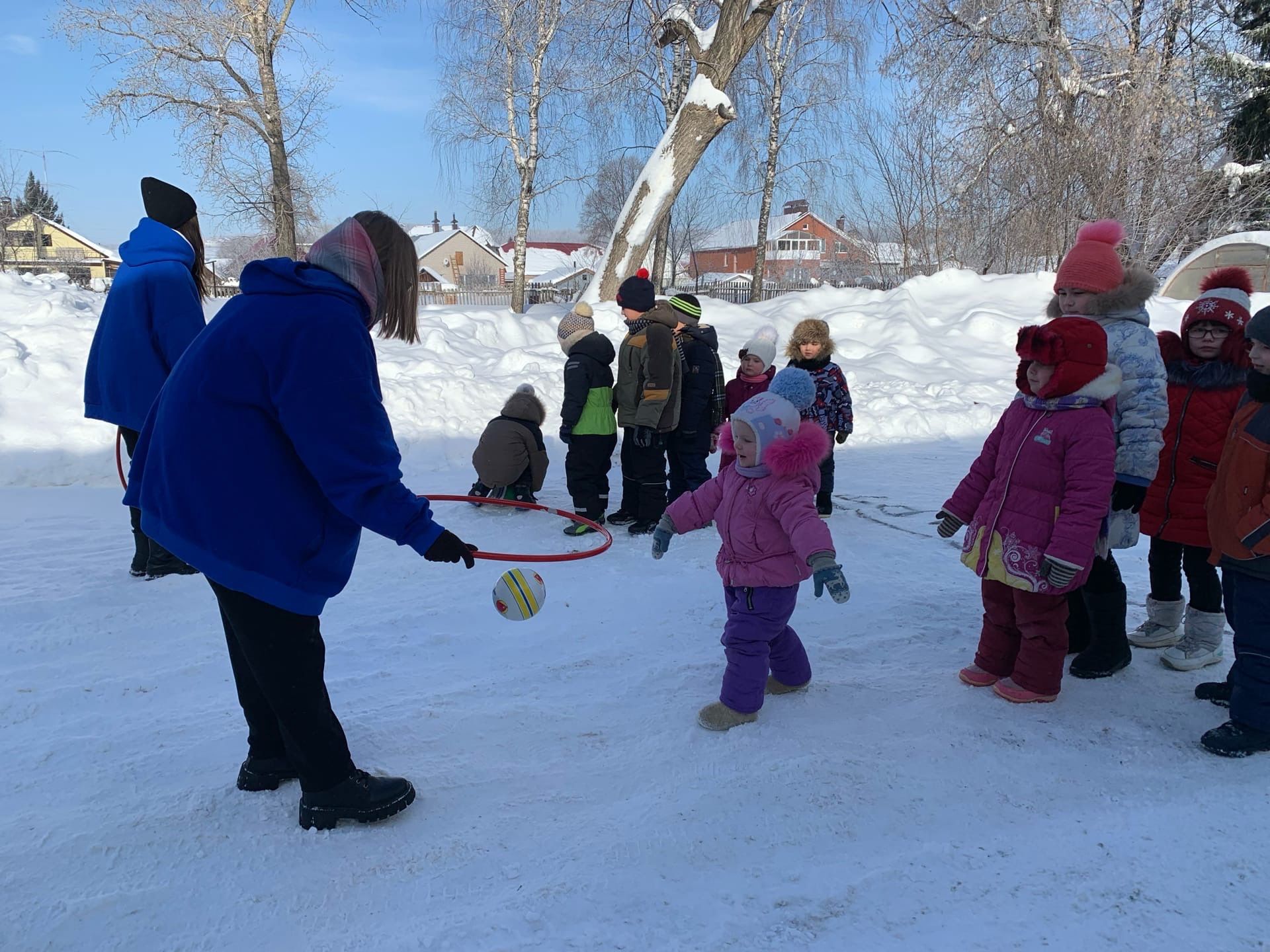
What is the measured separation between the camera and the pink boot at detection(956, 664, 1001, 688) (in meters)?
3.81

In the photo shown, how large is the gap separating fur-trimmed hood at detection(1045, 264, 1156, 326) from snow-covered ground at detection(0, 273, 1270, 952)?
1640mm

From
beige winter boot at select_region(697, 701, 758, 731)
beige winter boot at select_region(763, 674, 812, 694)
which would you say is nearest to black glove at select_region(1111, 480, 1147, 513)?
beige winter boot at select_region(763, 674, 812, 694)

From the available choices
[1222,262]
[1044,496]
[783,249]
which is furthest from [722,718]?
[783,249]

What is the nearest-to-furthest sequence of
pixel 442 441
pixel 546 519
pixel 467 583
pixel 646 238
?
pixel 467 583 < pixel 546 519 < pixel 442 441 < pixel 646 238

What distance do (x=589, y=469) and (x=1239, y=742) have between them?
464 centimetres

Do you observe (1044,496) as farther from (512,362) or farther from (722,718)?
(512,362)

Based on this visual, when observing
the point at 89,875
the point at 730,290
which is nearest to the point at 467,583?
the point at 89,875

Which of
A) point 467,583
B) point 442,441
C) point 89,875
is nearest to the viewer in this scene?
point 89,875

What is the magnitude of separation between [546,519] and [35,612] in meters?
3.49

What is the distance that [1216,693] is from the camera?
3646 mm

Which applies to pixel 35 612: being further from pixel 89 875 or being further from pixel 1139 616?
pixel 1139 616

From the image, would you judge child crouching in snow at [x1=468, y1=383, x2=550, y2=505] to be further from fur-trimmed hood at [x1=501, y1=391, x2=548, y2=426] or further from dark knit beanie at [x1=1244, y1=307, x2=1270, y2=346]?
dark knit beanie at [x1=1244, y1=307, x2=1270, y2=346]

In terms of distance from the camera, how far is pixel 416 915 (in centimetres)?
243

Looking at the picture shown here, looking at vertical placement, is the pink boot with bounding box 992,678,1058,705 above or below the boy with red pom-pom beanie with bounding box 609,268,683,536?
below
